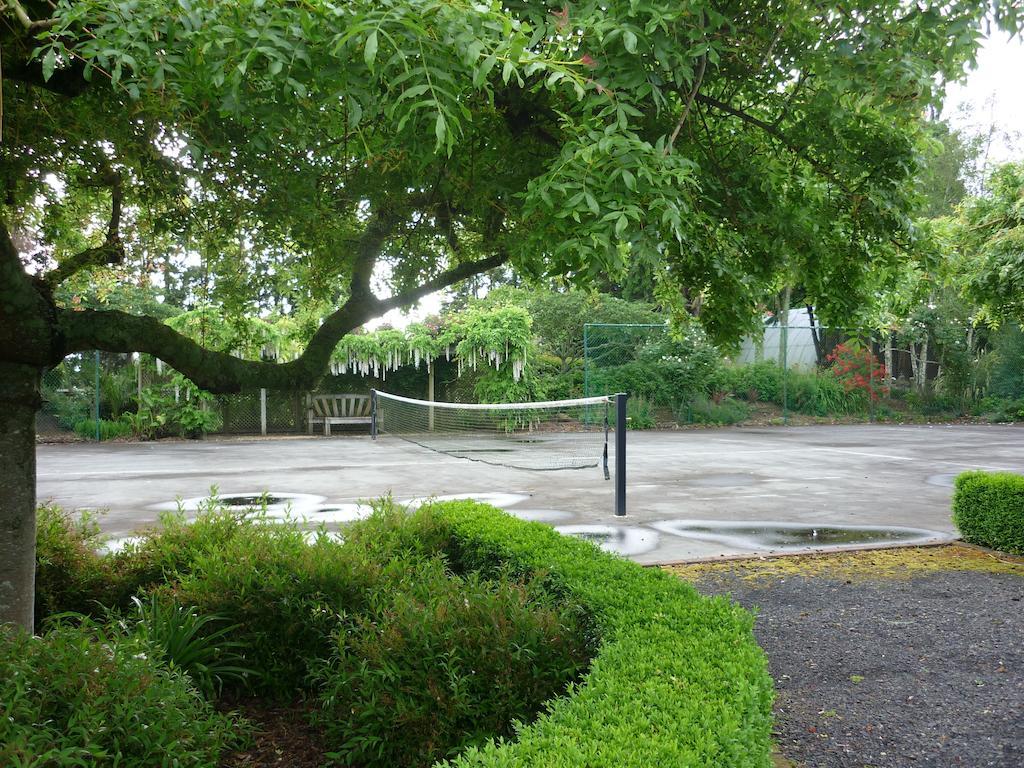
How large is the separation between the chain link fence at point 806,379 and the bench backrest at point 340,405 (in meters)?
6.54

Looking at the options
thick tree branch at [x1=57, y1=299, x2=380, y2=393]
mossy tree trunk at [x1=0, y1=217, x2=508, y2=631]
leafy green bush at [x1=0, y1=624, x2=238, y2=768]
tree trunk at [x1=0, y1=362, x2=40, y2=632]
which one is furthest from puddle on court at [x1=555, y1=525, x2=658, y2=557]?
leafy green bush at [x1=0, y1=624, x2=238, y2=768]

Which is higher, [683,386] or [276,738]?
[683,386]

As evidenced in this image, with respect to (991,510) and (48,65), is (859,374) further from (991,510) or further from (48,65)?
(48,65)

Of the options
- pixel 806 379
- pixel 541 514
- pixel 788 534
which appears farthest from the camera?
pixel 806 379

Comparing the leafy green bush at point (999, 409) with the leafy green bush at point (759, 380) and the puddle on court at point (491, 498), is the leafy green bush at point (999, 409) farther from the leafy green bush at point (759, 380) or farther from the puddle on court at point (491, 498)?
the puddle on court at point (491, 498)

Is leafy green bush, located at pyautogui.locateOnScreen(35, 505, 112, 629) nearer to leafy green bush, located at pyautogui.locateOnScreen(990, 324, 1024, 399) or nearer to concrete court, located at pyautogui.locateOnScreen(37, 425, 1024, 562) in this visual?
concrete court, located at pyautogui.locateOnScreen(37, 425, 1024, 562)

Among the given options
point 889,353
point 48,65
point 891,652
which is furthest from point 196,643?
point 889,353

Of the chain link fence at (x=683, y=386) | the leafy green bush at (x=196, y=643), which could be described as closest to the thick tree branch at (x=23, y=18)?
the leafy green bush at (x=196, y=643)

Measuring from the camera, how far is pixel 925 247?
394 cm

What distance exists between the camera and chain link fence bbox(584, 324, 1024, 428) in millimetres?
23672

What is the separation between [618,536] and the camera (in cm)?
770

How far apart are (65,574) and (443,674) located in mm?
2623

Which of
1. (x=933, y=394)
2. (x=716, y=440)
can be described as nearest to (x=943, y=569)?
(x=716, y=440)

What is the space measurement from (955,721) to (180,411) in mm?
19294
